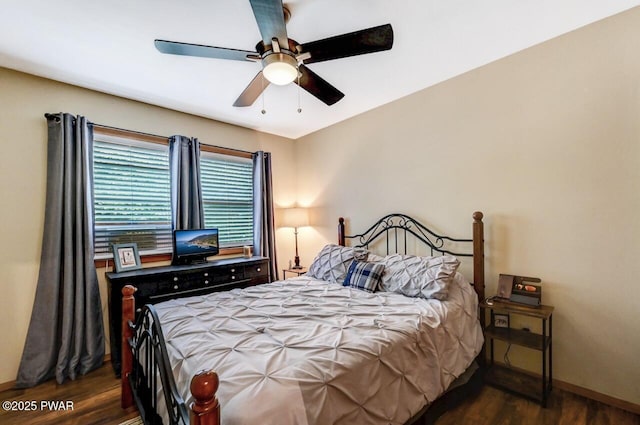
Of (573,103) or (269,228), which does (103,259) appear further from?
(573,103)

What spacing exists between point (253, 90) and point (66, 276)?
2244 millimetres

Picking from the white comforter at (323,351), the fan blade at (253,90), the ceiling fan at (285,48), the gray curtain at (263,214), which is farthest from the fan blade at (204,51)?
the gray curtain at (263,214)

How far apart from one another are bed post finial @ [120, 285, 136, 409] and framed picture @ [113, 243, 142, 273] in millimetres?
945

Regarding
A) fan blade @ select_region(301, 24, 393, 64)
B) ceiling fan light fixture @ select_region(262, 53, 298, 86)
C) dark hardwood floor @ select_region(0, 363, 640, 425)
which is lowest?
dark hardwood floor @ select_region(0, 363, 640, 425)

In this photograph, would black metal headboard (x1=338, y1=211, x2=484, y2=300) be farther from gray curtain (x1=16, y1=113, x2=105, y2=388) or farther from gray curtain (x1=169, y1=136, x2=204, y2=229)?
gray curtain (x1=16, y1=113, x2=105, y2=388)

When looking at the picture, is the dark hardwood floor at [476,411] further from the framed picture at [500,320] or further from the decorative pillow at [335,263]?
the decorative pillow at [335,263]

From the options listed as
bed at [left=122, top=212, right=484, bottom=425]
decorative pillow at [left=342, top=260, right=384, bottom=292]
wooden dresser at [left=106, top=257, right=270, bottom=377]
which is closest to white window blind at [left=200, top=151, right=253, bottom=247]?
wooden dresser at [left=106, top=257, right=270, bottom=377]

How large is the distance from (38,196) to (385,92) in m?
3.32

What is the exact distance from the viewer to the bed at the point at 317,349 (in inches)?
43.9

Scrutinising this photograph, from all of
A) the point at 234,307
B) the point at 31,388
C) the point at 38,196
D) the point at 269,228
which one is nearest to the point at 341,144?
the point at 269,228

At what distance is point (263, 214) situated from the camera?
13.0ft

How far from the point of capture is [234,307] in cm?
208

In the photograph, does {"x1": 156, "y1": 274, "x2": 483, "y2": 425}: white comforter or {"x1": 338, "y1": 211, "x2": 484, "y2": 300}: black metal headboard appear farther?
{"x1": 338, "y1": 211, "x2": 484, "y2": 300}: black metal headboard

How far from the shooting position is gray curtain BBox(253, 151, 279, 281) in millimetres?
3932
